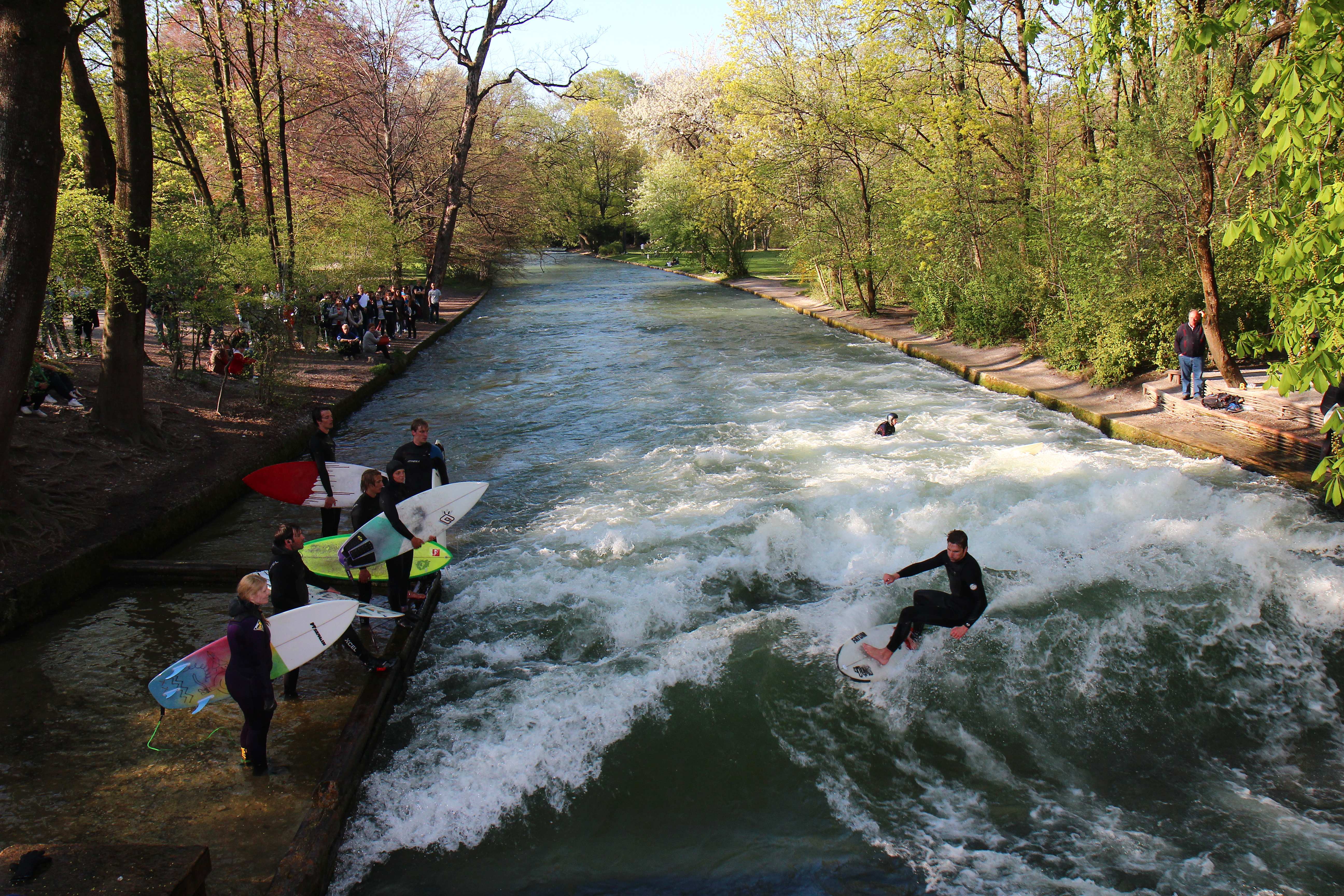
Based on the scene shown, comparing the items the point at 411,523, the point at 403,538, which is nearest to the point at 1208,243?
the point at 411,523

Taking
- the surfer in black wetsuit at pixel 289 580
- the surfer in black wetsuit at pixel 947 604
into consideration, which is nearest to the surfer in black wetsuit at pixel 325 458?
the surfer in black wetsuit at pixel 289 580

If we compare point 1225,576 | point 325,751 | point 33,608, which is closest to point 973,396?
point 1225,576

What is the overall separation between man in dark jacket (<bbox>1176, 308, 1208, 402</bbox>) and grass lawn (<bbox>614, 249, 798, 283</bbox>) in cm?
3378

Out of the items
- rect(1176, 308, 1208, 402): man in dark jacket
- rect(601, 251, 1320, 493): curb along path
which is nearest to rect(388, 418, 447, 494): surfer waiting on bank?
rect(601, 251, 1320, 493): curb along path

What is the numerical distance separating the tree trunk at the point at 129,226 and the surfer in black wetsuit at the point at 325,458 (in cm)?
442

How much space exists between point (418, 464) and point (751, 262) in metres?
55.7

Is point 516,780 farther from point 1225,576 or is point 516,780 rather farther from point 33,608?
point 1225,576

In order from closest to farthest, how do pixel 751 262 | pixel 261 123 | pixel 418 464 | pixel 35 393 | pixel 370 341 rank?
pixel 418 464
pixel 35 393
pixel 261 123
pixel 370 341
pixel 751 262

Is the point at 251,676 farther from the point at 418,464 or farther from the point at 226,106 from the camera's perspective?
the point at 226,106

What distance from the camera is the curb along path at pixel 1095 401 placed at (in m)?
12.5

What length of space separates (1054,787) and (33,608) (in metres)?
9.98

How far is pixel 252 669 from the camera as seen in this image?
6.05m

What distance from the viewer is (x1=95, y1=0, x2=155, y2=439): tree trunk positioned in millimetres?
11969

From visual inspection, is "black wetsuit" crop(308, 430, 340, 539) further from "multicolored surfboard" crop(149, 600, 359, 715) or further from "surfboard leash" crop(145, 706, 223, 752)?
"surfboard leash" crop(145, 706, 223, 752)
